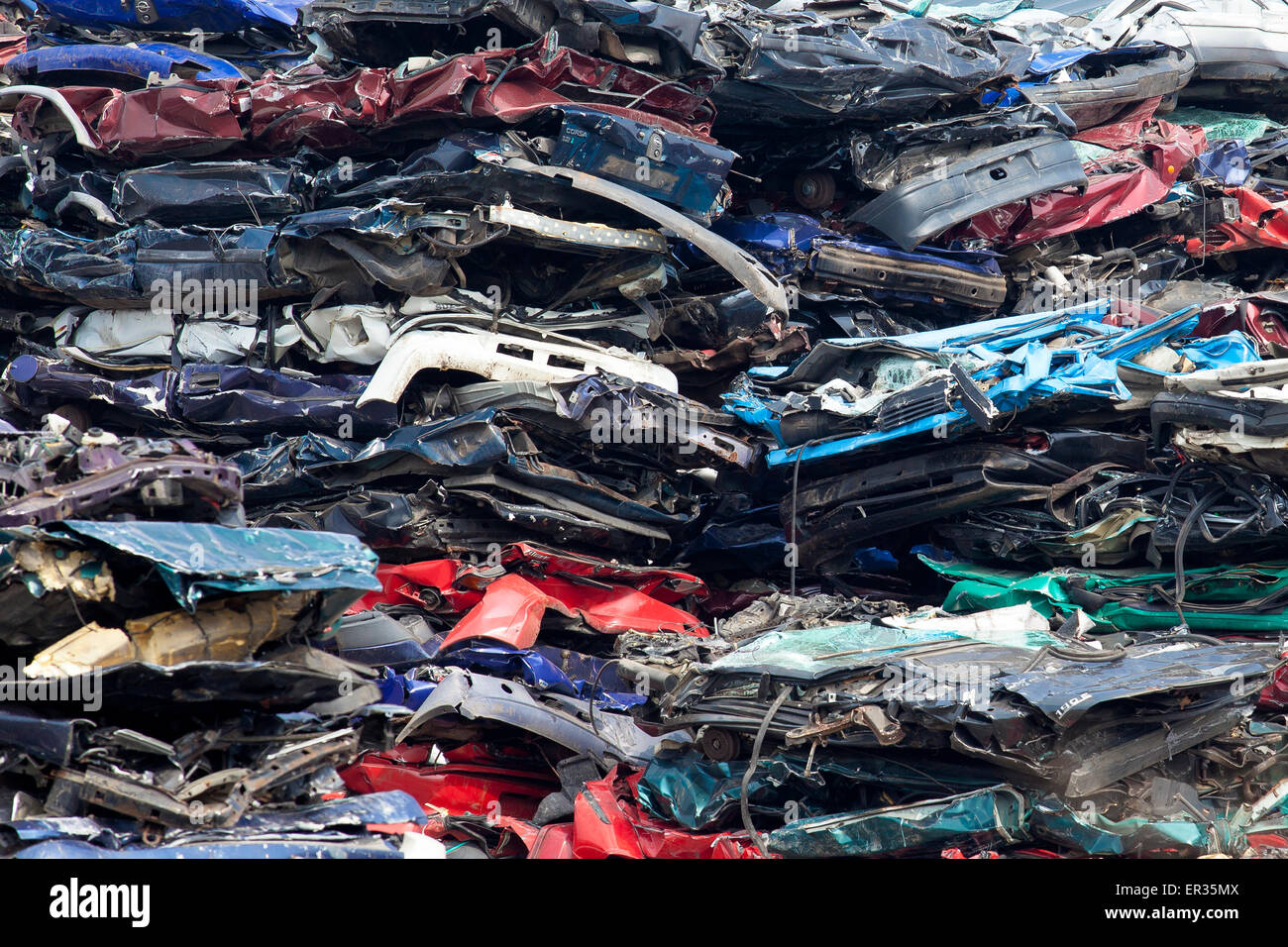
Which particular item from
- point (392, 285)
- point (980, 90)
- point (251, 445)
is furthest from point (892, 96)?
point (251, 445)

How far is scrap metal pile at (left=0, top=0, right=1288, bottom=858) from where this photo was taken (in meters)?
6.48

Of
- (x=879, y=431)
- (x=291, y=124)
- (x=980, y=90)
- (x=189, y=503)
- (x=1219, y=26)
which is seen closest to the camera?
(x=189, y=503)

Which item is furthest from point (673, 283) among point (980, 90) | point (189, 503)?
point (189, 503)

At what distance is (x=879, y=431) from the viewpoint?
1021cm

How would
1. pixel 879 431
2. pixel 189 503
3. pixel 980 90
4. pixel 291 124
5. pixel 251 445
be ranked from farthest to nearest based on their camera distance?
pixel 980 90, pixel 291 124, pixel 251 445, pixel 879 431, pixel 189 503

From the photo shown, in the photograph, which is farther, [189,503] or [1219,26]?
[1219,26]

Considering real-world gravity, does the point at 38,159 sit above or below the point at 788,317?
above

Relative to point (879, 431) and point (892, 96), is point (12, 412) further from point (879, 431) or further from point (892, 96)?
point (892, 96)

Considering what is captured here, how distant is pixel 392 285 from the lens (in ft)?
37.2

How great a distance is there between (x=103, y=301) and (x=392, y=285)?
97.4 inches

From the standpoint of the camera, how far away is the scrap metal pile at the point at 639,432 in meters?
6.48

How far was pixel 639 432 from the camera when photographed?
35.6 ft

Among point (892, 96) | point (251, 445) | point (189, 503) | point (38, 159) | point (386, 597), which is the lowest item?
point (386, 597)

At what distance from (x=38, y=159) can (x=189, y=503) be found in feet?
22.9
